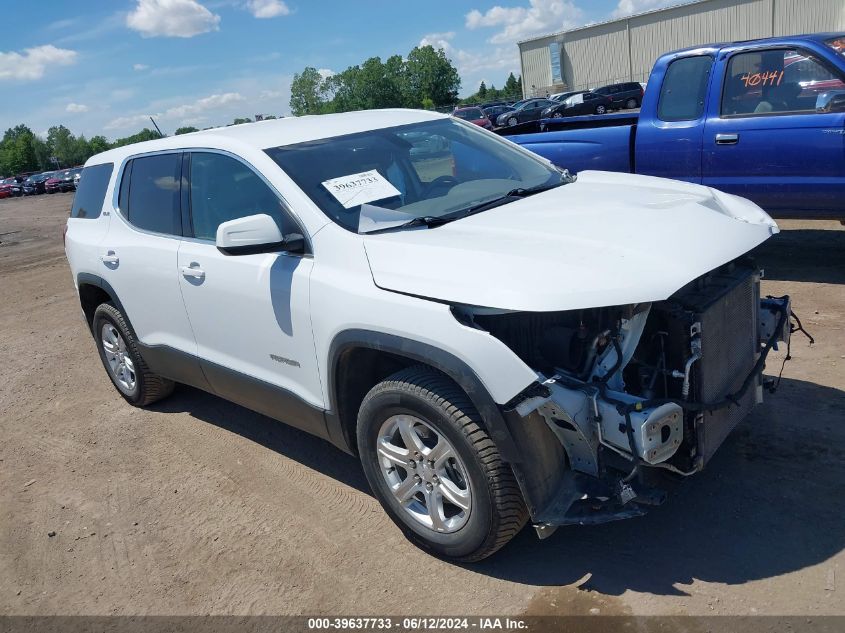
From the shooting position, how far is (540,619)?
9.37 ft

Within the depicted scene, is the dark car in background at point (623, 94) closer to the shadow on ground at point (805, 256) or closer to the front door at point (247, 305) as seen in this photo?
the shadow on ground at point (805, 256)

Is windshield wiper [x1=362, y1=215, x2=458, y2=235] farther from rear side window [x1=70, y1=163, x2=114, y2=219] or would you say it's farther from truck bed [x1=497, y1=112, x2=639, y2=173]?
truck bed [x1=497, y1=112, x2=639, y2=173]

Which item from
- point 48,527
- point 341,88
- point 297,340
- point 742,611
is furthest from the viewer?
point 341,88

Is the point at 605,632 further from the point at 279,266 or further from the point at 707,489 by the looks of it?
the point at 279,266

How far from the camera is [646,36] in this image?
58.4m

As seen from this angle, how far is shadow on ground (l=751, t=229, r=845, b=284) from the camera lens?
6562mm

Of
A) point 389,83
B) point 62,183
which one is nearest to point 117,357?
point 62,183

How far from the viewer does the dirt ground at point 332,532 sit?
2.99m

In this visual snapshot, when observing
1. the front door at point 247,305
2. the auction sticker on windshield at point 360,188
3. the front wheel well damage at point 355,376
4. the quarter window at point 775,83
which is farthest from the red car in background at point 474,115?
the front wheel well damage at point 355,376

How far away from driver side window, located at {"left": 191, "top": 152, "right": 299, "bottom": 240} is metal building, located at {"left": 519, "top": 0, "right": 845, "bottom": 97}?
53.5 metres

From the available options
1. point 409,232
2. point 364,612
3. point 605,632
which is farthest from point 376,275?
point 605,632

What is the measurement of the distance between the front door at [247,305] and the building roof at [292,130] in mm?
114

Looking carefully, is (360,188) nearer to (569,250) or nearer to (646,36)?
(569,250)

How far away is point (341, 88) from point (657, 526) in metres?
102
